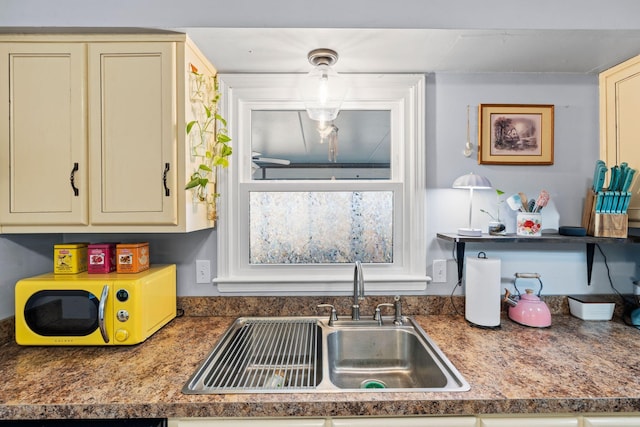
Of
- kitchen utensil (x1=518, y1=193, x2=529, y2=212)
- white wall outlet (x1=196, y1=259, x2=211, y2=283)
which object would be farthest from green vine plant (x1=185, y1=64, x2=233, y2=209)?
kitchen utensil (x1=518, y1=193, x2=529, y2=212)

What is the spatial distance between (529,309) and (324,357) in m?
0.98

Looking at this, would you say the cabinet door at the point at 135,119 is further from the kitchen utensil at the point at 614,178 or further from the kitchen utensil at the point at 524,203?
the kitchen utensil at the point at 614,178

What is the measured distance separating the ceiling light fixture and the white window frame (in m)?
0.09

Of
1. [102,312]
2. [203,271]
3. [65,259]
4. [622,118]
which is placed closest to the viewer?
[102,312]

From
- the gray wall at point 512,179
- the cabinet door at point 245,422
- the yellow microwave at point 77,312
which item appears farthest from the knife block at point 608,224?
the yellow microwave at point 77,312

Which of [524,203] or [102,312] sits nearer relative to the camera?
[102,312]

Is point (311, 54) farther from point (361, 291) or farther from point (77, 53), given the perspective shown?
point (361, 291)

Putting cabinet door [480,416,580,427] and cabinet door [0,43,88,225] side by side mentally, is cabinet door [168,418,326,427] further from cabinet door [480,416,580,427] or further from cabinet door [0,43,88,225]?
cabinet door [0,43,88,225]

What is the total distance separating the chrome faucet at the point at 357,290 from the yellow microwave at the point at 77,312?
2.95 ft

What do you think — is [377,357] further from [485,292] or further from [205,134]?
[205,134]

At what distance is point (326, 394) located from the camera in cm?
95

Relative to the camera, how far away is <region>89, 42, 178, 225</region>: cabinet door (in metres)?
1.25

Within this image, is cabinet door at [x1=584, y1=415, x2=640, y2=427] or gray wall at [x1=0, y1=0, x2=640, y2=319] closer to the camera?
cabinet door at [x1=584, y1=415, x2=640, y2=427]

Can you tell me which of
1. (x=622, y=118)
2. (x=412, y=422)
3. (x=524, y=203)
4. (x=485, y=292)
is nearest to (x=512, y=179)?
(x=524, y=203)
